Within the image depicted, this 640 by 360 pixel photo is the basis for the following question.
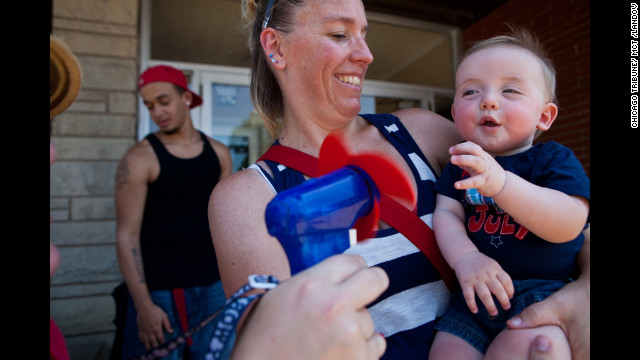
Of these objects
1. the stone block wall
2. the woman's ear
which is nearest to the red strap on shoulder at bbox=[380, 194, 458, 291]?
the woman's ear

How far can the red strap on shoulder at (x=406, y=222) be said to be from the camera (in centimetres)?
104

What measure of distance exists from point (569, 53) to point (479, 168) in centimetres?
416

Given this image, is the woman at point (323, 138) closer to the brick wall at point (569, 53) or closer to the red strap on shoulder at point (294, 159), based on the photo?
the red strap on shoulder at point (294, 159)

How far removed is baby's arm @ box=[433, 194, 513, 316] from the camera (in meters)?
0.89

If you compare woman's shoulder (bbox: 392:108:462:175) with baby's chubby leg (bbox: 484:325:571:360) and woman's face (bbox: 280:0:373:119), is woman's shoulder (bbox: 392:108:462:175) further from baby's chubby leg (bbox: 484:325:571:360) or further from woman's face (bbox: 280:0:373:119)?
baby's chubby leg (bbox: 484:325:571:360)

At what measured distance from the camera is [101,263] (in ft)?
11.6

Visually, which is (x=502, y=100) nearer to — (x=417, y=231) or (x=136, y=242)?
(x=417, y=231)

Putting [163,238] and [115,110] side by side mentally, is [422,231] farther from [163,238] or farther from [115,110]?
[115,110]

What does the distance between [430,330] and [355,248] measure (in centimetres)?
29

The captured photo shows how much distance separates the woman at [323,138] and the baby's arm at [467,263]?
0.22 ft

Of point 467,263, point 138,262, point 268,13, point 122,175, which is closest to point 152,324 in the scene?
point 138,262

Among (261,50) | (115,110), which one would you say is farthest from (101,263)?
(261,50)

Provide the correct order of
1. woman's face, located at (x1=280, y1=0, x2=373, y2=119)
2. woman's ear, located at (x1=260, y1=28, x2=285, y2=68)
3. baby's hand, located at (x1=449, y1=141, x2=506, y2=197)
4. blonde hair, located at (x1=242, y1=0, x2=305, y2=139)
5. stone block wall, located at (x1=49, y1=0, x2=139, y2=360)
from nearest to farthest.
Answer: baby's hand, located at (x1=449, y1=141, x2=506, y2=197) → woman's face, located at (x1=280, y1=0, x2=373, y2=119) → woman's ear, located at (x1=260, y1=28, x2=285, y2=68) → blonde hair, located at (x1=242, y1=0, x2=305, y2=139) → stone block wall, located at (x1=49, y1=0, x2=139, y2=360)

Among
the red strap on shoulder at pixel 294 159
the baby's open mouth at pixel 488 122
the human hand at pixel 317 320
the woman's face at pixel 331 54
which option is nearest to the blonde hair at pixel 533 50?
the baby's open mouth at pixel 488 122
